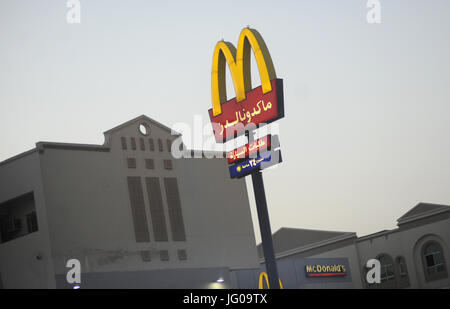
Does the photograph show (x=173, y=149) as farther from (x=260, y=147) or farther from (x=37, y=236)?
(x=260, y=147)

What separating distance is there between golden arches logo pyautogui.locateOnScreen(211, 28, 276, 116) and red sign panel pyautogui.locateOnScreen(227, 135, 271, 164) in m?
2.14

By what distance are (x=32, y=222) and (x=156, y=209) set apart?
8126 millimetres

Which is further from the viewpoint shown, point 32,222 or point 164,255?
point 164,255

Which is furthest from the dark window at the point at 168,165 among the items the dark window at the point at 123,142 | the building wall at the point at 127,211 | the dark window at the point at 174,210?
the dark window at the point at 123,142

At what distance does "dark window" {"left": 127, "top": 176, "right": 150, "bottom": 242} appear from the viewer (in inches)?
1905

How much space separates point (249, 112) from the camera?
33.6 m

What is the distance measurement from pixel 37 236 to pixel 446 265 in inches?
1518

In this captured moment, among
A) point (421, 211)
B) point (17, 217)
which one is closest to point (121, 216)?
point (17, 217)

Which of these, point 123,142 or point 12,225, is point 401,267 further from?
point 12,225

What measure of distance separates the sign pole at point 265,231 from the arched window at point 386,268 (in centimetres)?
3977

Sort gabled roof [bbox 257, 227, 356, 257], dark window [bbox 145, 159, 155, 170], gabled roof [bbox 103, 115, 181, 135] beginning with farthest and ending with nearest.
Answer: gabled roof [bbox 257, 227, 356, 257]
dark window [bbox 145, 159, 155, 170]
gabled roof [bbox 103, 115, 181, 135]

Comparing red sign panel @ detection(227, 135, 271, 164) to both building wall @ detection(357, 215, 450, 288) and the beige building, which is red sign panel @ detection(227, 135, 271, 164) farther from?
building wall @ detection(357, 215, 450, 288)

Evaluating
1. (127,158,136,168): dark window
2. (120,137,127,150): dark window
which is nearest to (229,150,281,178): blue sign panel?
(127,158,136,168): dark window
